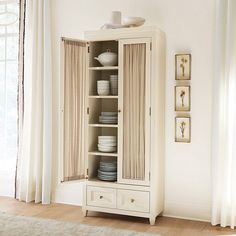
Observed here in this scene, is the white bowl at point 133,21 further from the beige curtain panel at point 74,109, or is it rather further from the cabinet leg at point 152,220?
the cabinet leg at point 152,220

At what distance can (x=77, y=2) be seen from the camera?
4.75 metres

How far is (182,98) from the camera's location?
13.8 ft

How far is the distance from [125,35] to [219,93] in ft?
3.73

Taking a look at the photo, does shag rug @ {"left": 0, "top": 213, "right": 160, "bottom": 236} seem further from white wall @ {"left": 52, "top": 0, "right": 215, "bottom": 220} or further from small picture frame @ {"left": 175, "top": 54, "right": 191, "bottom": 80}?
small picture frame @ {"left": 175, "top": 54, "right": 191, "bottom": 80}

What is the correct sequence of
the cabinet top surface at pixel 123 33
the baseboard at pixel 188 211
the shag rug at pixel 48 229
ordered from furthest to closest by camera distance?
the baseboard at pixel 188 211
the cabinet top surface at pixel 123 33
the shag rug at pixel 48 229

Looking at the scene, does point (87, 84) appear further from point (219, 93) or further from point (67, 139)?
point (219, 93)

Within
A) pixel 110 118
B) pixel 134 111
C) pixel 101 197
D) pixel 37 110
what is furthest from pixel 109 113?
pixel 37 110

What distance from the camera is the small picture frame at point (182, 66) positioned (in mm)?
4191

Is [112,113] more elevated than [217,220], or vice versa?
[112,113]

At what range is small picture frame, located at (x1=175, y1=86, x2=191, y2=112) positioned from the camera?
4.19m

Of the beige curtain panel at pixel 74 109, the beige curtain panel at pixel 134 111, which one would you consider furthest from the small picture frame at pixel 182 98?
A: the beige curtain panel at pixel 74 109

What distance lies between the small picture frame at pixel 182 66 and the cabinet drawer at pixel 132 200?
1308 millimetres

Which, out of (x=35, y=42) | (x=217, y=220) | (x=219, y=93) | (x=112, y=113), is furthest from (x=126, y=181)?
(x=35, y=42)

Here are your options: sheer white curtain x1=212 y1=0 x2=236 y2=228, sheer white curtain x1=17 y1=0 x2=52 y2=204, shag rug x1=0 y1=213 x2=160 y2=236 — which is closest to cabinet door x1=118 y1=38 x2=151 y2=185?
shag rug x1=0 y1=213 x2=160 y2=236
